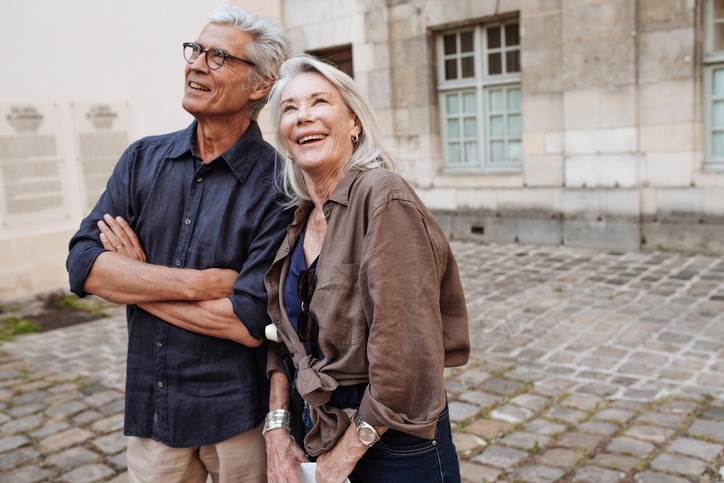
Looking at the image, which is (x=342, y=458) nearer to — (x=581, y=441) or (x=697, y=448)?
(x=581, y=441)

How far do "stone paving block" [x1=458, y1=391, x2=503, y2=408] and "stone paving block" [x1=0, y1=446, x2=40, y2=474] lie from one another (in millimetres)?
2619

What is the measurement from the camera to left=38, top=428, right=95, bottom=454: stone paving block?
13.7ft

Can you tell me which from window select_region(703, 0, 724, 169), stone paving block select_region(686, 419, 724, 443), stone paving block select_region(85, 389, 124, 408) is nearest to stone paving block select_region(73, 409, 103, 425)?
stone paving block select_region(85, 389, 124, 408)

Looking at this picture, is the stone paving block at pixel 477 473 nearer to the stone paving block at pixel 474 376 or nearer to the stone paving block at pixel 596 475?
the stone paving block at pixel 596 475

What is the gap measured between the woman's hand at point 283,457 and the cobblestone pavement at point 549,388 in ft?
5.90

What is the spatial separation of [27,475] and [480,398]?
2718 mm

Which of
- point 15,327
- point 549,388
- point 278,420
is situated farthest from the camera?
point 15,327

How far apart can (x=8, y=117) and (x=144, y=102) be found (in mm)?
1520

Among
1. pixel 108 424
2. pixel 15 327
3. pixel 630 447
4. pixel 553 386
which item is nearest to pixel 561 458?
pixel 630 447

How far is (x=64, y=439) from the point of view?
4.30 m

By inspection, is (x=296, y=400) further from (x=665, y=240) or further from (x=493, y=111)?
(x=493, y=111)

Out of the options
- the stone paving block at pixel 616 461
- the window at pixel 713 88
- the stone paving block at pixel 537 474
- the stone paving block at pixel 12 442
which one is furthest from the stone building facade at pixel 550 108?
the stone paving block at pixel 12 442

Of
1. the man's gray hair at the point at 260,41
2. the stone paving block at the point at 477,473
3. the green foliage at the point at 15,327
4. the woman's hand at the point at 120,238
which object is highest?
the man's gray hair at the point at 260,41

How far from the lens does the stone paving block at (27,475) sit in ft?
12.4
